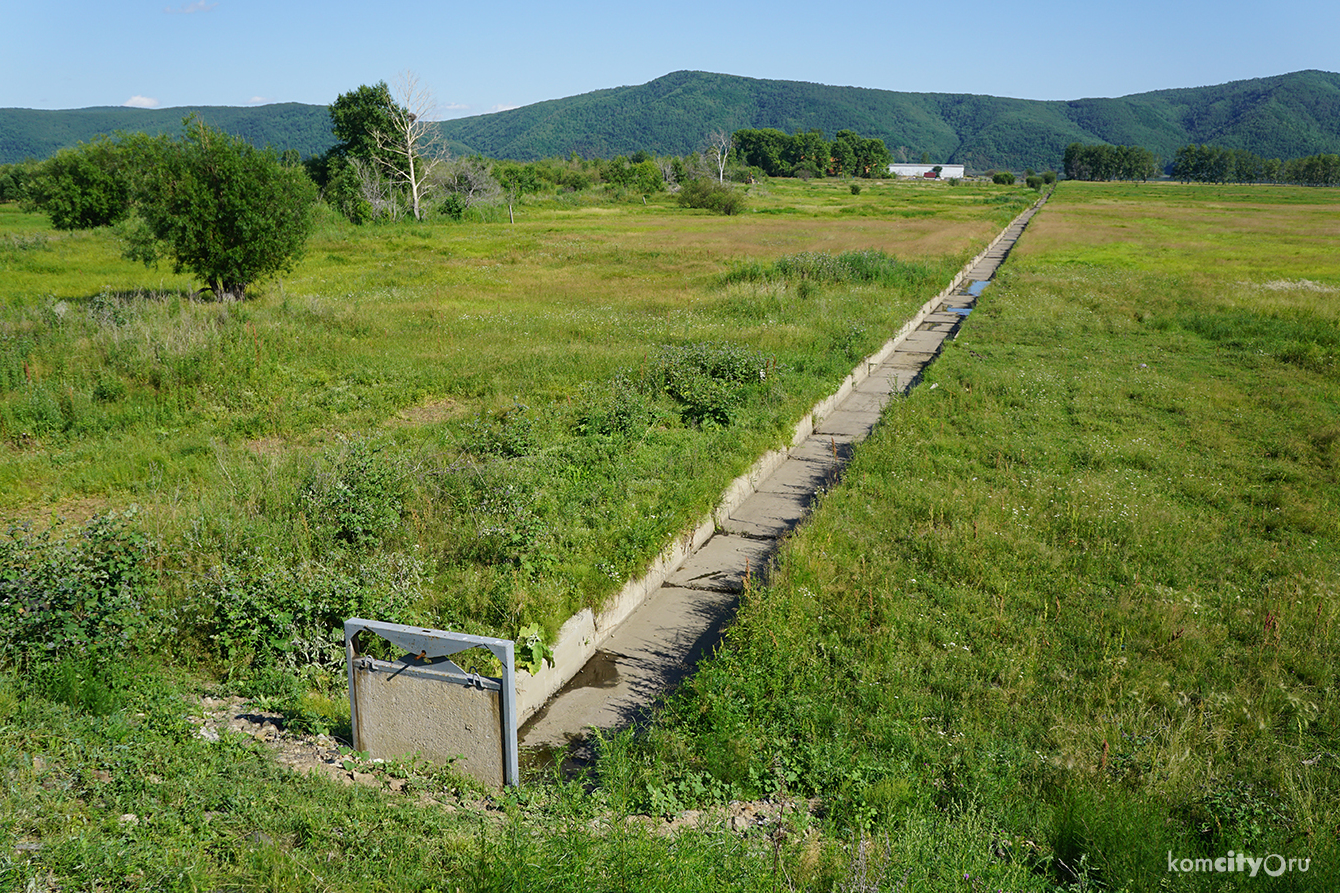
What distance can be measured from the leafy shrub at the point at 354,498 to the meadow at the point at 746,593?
0.16 feet

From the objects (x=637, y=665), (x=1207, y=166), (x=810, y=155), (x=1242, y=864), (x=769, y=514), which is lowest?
(x=637, y=665)

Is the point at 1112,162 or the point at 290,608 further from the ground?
the point at 1112,162

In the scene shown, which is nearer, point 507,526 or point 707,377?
point 507,526

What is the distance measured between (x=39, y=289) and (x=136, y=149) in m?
7.25

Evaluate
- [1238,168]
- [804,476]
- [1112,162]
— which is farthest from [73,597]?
[1238,168]

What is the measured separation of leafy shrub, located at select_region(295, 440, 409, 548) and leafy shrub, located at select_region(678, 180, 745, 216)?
6003 cm

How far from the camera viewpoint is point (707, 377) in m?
11.6

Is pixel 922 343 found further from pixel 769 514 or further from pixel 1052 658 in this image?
pixel 1052 658

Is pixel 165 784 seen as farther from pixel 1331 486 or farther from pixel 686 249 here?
pixel 686 249

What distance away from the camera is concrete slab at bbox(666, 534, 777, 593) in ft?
23.0

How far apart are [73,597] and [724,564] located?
195 inches

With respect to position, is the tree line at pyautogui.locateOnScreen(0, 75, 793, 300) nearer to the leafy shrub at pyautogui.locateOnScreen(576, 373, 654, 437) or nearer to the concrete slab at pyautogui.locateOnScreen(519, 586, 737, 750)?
the leafy shrub at pyautogui.locateOnScreen(576, 373, 654, 437)

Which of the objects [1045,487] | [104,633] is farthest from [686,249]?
[104,633]

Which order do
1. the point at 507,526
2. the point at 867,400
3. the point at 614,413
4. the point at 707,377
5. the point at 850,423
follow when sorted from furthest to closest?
the point at 867,400, the point at 850,423, the point at 707,377, the point at 614,413, the point at 507,526
